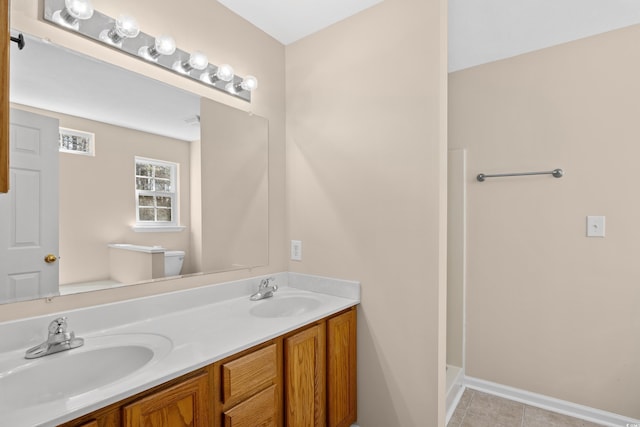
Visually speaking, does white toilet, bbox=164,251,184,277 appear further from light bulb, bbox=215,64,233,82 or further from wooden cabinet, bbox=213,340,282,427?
light bulb, bbox=215,64,233,82

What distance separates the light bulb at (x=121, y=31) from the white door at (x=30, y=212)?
402mm

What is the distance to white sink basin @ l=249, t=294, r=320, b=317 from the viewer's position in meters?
1.73

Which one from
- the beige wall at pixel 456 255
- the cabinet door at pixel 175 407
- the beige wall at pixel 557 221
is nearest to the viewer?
the cabinet door at pixel 175 407

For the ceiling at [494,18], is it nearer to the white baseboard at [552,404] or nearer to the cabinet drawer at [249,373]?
the cabinet drawer at [249,373]

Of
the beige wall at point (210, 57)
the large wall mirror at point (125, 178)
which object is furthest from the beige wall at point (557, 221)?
the large wall mirror at point (125, 178)

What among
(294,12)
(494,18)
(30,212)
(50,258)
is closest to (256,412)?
(50,258)

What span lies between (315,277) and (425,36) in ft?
4.67

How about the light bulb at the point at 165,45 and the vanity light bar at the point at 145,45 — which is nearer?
the vanity light bar at the point at 145,45

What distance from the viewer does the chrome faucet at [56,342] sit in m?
1.01

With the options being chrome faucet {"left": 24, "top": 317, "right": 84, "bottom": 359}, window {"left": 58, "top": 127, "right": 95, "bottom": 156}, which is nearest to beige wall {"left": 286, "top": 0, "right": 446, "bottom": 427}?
window {"left": 58, "top": 127, "right": 95, "bottom": 156}

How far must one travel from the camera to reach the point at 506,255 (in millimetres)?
2264

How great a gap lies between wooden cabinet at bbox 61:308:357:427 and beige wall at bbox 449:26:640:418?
124cm

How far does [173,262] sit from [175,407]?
722mm

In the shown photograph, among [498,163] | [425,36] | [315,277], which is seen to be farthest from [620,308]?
[425,36]
